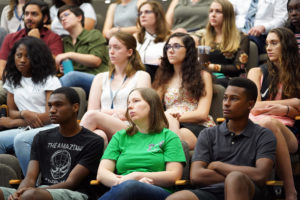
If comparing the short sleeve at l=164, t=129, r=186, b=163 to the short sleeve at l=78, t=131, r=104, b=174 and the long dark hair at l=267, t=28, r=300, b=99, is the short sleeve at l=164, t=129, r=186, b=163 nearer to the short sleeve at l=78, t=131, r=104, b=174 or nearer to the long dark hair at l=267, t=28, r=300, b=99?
the short sleeve at l=78, t=131, r=104, b=174

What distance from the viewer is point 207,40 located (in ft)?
19.8

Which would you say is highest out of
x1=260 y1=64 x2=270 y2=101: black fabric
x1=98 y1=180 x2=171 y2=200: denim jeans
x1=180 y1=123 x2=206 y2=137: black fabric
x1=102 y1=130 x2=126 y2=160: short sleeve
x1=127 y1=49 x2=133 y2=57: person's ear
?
x1=127 y1=49 x2=133 y2=57: person's ear

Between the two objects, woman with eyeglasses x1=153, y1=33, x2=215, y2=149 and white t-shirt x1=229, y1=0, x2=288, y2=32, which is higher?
white t-shirt x1=229, y1=0, x2=288, y2=32

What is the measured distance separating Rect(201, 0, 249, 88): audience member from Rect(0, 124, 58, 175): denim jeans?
177 cm

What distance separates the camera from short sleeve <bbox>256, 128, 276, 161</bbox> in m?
3.91

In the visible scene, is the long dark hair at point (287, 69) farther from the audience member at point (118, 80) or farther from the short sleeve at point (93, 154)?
the short sleeve at point (93, 154)

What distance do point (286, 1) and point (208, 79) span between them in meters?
1.64

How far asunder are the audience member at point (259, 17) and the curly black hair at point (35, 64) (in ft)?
6.53

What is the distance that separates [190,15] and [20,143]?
273 cm

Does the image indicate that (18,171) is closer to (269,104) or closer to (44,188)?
(44,188)

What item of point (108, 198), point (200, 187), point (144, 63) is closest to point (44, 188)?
point (108, 198)

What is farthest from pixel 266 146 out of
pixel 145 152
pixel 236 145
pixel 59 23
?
pixel 59 23

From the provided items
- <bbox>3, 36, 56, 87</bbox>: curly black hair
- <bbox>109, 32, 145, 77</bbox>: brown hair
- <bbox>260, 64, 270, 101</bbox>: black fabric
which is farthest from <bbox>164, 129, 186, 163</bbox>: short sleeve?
<bbox>3, 36, 56, 87</bbox>: curly black hair

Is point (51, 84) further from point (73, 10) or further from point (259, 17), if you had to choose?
point (259, 17)
